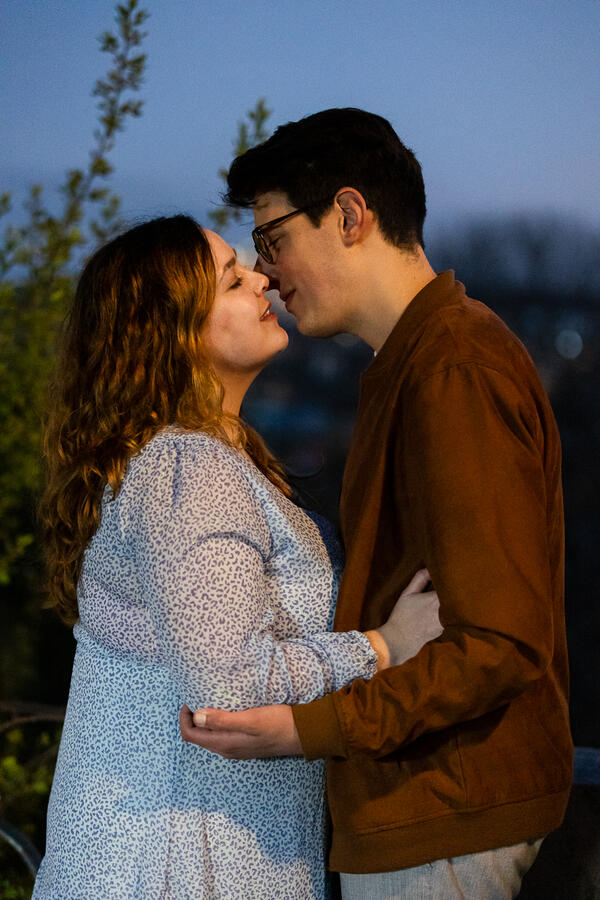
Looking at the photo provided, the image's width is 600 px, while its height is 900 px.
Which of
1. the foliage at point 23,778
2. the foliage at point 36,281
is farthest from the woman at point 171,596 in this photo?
the foliage at point 23,778

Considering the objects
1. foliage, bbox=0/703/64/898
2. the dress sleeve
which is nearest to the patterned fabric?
the dress sleeve

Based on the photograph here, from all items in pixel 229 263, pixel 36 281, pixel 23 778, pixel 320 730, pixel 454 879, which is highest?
pixel 229 263

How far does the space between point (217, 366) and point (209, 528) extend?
43 centimetres

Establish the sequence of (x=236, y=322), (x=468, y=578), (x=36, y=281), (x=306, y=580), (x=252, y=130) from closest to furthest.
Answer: (x=468, y=578), (x=306, y=580), (x=236, y=322), (x=252, y=130), (x=36, y=281)

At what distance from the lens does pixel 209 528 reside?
137cm

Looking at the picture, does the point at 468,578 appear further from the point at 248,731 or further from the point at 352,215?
the point at 352,215

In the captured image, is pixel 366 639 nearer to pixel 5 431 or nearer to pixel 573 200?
pixel 5 431

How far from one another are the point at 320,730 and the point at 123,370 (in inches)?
25.2

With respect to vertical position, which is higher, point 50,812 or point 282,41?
point 282,41

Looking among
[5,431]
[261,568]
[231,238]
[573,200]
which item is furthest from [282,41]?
[261,568]

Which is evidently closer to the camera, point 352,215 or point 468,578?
point 468,578

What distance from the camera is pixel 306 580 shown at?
156 centimetres

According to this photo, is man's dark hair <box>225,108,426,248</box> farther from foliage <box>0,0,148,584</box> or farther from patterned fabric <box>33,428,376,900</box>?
foliage <box>0,0,148,584</box>

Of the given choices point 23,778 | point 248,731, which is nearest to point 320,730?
point 248,731
